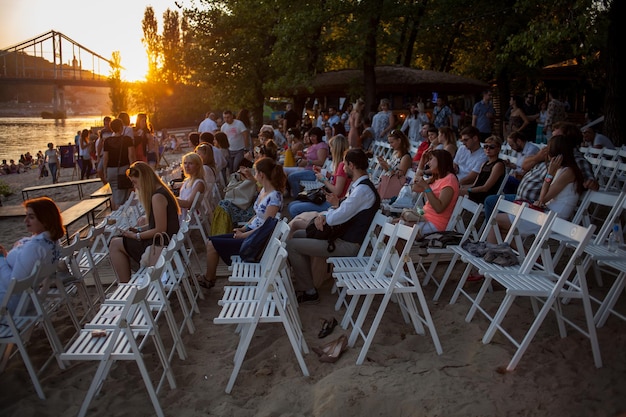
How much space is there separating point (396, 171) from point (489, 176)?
46.9 inches

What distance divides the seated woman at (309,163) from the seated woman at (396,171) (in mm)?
1644

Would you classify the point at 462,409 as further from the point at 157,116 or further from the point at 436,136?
the point at 157,116

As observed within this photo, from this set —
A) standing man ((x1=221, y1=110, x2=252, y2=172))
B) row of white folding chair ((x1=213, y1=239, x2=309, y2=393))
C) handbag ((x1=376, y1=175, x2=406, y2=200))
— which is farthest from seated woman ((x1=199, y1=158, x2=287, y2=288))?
standing man ((x1=221, y1=110, x2=252, y2=172))

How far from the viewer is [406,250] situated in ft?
12.4

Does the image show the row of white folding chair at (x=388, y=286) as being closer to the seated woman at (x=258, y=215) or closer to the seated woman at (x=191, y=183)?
the seated woman at (x=258, y=215)

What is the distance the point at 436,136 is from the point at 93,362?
6.25m

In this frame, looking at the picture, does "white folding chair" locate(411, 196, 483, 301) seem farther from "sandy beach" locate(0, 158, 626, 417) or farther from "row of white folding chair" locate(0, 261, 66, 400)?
"row of white folding chair" locate(0, 261, 66, 400)

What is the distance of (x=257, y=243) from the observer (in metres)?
4.77

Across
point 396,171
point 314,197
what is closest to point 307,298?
point 314,197

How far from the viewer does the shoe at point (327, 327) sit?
4309 mm

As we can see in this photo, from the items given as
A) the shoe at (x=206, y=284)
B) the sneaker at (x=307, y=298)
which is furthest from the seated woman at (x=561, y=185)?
the shoe at (x=206, y=284)

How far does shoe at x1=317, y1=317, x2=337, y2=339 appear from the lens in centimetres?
431

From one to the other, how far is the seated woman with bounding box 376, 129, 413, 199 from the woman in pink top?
169cm

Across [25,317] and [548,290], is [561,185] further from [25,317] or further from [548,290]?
[25,317]
